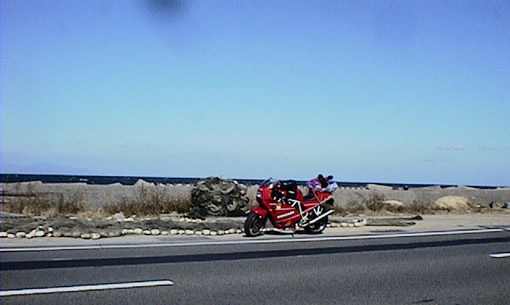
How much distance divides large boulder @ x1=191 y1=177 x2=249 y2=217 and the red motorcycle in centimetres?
566

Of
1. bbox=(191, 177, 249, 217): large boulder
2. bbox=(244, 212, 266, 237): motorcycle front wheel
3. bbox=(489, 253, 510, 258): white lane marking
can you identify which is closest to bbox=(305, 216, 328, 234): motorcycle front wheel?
bbox=(244, 212, 266, 237): motorcycle front wheel

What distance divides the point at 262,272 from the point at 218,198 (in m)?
11.9

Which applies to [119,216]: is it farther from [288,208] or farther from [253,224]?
[288,208]

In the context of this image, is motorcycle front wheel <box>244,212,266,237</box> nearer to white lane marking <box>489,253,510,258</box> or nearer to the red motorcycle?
the red motorcycle

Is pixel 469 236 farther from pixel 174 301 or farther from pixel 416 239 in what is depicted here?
pixel 174 301

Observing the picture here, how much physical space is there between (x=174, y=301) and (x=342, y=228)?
39.0 ft

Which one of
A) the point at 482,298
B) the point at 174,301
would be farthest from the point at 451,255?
the point at 174,301

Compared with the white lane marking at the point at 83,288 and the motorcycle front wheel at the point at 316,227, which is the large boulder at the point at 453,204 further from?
the white lane marking at the point at 83,288

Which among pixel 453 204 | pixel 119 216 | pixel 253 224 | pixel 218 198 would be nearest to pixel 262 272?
pixel 253 224

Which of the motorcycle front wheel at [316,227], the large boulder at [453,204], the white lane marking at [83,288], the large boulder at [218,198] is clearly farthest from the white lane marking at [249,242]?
the large boulder at [453,204]

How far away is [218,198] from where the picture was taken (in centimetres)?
2302

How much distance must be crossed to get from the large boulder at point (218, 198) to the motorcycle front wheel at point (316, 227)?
581cm

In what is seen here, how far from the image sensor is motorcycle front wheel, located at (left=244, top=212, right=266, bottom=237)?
54.0 ft

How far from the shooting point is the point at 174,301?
8.78m
